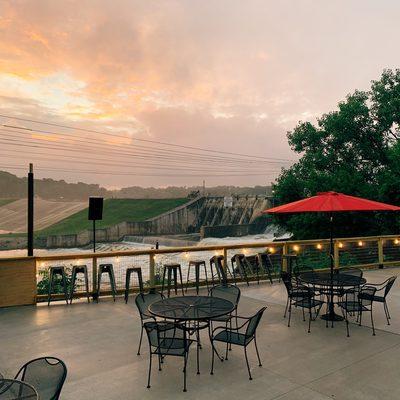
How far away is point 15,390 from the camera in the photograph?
2.82 metres

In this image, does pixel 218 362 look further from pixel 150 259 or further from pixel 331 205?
pixel 150 259

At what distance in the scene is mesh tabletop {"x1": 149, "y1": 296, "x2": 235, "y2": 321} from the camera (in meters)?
4.60

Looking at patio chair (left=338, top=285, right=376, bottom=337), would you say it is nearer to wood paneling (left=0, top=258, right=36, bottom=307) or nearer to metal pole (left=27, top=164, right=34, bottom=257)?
wood paneling (left=0, top=258, right=36, bottom=307)

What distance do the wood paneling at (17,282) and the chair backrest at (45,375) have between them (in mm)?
5237

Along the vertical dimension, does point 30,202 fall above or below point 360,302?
above

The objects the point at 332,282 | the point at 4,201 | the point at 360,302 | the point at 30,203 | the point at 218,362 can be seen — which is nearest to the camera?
the point at 218,362

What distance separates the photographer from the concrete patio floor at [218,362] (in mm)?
4012

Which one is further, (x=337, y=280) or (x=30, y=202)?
(x=30, y=202)

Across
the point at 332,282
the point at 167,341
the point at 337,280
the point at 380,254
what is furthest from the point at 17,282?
the point at 380,254

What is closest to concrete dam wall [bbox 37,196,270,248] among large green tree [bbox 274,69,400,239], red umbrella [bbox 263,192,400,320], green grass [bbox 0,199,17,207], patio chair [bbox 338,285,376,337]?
large green tree [bbox 274,69,400,239]

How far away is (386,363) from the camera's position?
4.72 m

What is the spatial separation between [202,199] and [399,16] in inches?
2674

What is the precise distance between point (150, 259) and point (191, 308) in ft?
12.8

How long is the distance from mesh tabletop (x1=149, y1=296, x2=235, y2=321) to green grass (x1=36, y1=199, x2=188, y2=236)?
83.8m
